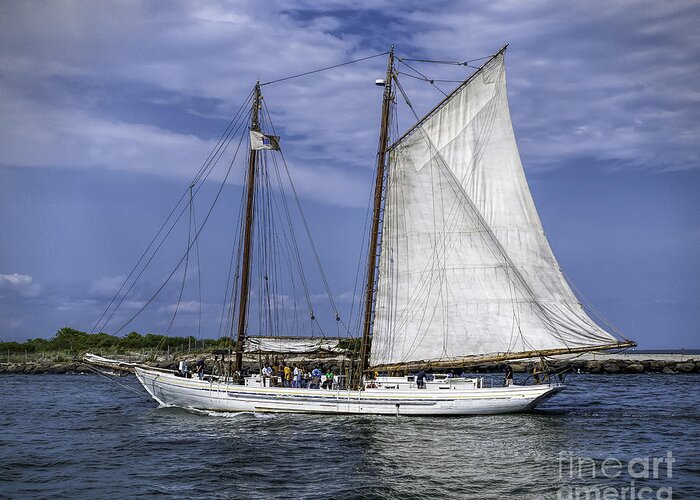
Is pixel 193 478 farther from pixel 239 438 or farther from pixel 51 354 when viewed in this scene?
pixel 51 354

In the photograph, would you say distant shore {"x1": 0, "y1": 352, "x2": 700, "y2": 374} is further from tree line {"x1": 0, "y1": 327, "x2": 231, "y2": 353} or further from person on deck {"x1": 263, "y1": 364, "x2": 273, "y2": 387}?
person on deck {"x1": 263, "y1": 364, "x2": 273, "y2": 387}

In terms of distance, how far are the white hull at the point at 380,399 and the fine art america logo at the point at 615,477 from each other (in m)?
9.94

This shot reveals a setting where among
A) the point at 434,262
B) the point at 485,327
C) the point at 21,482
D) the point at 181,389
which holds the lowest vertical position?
the point at 21,482

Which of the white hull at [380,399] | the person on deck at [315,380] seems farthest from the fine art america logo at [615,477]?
the person on deck at [315,380]

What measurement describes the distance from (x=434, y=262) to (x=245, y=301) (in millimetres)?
13601

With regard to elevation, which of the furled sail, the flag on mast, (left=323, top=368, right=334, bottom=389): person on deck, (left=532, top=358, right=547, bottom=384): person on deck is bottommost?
(left=323, top=368, right=334, bottom=389): person on deck

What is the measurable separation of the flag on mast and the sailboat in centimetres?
791

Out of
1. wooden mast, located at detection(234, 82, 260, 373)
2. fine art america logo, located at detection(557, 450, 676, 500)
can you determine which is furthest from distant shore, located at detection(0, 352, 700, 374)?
fine art america logo, located at detection(557, 450, 676, 500)

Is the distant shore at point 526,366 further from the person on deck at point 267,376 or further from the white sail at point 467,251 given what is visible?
the white sail at point 467,251

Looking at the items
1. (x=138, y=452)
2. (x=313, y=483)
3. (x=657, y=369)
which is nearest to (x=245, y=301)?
(x=138, y=452)

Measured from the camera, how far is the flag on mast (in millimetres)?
49938

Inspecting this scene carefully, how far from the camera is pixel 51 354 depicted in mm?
104875

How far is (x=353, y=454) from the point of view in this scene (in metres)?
32.9

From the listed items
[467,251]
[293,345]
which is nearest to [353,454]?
[293,345]
